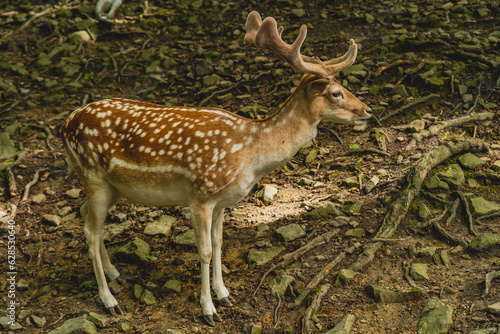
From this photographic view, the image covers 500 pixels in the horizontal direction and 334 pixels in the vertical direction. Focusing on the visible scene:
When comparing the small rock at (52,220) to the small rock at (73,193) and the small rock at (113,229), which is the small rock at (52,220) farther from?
the small rock at (113,229)

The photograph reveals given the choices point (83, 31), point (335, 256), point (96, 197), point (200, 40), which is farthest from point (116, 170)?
point (83, 31)

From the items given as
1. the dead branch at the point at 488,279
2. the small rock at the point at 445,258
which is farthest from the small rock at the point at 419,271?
the dead branch at the point at 488,279

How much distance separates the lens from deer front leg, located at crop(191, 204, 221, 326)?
490cm

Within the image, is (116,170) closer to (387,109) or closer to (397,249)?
(397,249)

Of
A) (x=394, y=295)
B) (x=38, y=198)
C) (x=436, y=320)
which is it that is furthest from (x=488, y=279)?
(x=38, y=198)

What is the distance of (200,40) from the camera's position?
10.9 m

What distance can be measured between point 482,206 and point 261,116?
3864mm

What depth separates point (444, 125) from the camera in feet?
23.5

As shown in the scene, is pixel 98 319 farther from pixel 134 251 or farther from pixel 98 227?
pixel 134 251

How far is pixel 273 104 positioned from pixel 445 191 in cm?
353

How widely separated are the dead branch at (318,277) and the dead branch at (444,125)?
7.93 ft

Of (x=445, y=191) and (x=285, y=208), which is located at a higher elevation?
(x=445, y=191)

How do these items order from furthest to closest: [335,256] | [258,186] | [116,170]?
[258,186]
[335,256]
[116,170]

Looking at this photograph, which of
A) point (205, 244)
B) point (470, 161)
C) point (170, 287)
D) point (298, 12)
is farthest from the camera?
point (298, 12)
